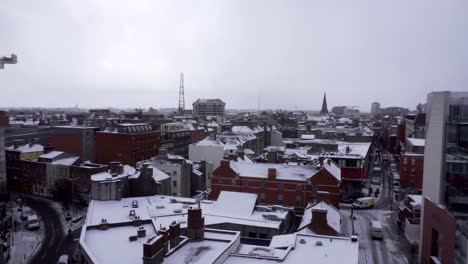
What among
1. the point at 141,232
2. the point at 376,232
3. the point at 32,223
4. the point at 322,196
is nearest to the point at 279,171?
the point at 322,196

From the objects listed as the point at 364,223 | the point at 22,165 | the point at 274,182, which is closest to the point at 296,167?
the point at 274,182

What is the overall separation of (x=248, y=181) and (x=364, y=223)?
A: 1730cm

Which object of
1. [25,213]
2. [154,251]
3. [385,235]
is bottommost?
[25,213]

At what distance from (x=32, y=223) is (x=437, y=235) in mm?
49389

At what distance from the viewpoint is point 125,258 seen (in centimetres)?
2688

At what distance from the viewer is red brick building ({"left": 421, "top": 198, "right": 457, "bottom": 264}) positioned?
106ft

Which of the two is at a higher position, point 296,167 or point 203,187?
point 296,167

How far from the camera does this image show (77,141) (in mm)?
77500

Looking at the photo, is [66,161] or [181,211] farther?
[66,161]

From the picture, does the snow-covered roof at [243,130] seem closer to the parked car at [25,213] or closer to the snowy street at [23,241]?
the parked car at [25,213]

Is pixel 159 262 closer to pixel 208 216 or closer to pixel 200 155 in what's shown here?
pixel 208 216

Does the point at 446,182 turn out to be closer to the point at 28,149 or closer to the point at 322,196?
the point at 322,196

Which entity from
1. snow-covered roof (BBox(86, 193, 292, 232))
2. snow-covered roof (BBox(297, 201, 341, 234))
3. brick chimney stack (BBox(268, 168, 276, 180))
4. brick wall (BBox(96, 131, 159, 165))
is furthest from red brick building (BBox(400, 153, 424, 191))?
brick wall (BBox(96, 131, 159, 165))

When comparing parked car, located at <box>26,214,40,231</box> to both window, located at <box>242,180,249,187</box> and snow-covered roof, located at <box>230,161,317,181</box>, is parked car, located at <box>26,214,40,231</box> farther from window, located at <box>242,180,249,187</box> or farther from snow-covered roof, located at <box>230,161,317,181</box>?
window, located at <box>242,180,249,187</box>
